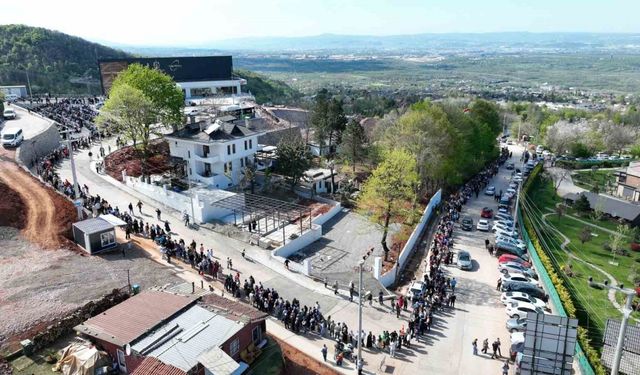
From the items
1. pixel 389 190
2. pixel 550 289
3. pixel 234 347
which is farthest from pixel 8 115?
pixel 550 289

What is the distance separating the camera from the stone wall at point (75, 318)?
62.2ft

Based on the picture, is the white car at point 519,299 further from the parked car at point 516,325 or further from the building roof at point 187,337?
the building roof at point 187,337

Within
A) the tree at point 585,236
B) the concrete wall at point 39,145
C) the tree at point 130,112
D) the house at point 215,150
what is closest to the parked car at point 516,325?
the tree at point 585,236

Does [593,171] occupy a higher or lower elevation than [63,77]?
lower

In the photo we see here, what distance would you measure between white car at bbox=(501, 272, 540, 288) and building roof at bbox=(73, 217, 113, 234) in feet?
77.8

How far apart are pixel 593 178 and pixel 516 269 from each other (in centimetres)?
3956

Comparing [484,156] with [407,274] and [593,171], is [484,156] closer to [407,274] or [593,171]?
[593,171]

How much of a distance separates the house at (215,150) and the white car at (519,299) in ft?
82.6

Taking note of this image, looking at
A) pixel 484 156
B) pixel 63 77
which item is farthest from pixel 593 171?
pixel 63 77

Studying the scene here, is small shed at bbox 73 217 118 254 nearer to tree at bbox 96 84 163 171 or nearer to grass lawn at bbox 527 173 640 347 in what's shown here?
tree at bbox 96 84 163 171

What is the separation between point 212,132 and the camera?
41.3 m

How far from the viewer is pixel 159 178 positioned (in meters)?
41.4

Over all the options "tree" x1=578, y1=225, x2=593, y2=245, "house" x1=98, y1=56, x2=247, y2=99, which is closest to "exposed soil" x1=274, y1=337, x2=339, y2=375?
"tree" x1=578, y1=225, x2=593, y2=245

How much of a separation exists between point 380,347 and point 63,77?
104411 mm
